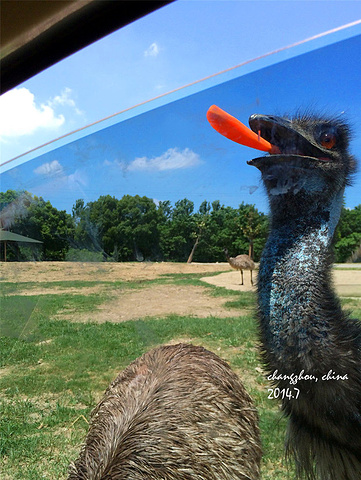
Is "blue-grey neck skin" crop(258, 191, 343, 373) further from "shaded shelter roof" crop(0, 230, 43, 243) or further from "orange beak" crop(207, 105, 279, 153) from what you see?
"shaded shelter roof" crop(0, 230, 43, 243)

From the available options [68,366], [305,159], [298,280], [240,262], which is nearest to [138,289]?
[240,262]

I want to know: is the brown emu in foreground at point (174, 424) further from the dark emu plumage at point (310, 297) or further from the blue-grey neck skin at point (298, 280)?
the blue-grey neck skin at point (298, 280)

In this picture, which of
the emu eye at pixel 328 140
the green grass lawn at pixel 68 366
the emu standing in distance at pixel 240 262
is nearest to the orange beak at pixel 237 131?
the emu eye at pixel 328 140

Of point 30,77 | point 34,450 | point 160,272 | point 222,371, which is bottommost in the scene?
point 34,450

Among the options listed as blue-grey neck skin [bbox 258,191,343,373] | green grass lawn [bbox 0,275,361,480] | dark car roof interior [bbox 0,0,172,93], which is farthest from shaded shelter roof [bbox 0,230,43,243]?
blue-grey neck skin [bbox 258,191,343,373]

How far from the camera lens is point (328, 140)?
1.26 m

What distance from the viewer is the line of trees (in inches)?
54.2

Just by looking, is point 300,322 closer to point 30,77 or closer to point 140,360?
point 140,360

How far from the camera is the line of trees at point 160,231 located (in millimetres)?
1376

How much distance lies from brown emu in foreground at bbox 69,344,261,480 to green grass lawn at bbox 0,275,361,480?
0.07 metres

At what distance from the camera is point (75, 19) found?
161 cm

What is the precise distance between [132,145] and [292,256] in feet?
2.26

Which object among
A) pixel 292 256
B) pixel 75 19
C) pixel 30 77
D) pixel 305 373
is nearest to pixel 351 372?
pixel 305 373

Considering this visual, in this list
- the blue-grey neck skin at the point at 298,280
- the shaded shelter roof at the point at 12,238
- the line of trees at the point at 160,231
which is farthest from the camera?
the shaded shelter roof at the point at 12,238
